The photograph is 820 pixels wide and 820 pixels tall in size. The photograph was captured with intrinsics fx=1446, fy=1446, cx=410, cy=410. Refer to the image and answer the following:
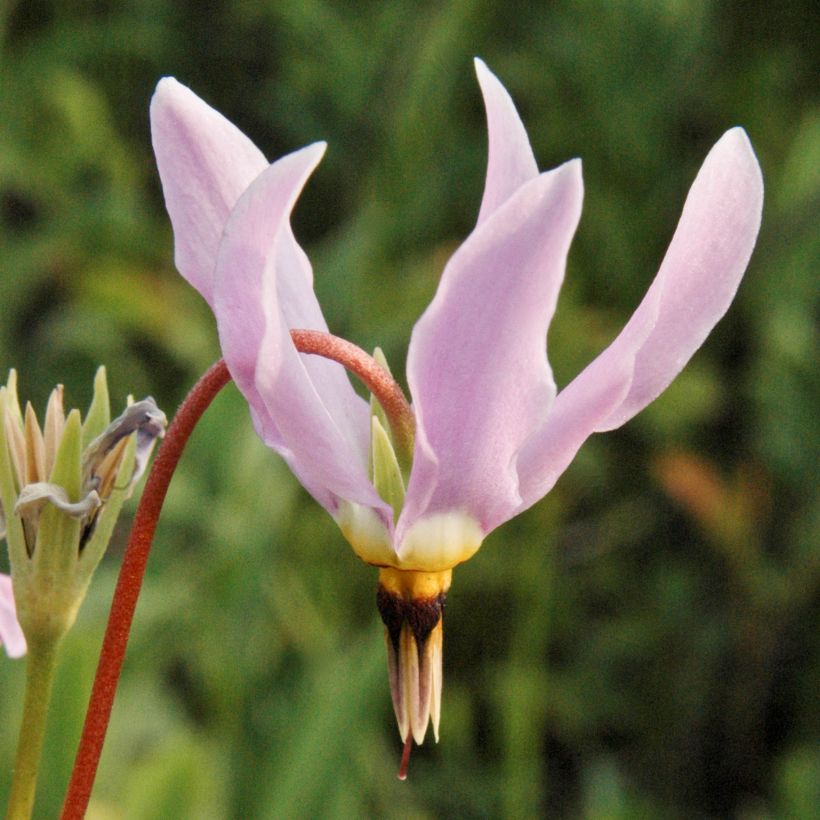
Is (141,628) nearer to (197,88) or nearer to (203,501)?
(203,501)

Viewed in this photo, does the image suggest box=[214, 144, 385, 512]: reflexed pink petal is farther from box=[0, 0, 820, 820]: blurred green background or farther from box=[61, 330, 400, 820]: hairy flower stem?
box=[0, 0, 820, 820]: blurred green background

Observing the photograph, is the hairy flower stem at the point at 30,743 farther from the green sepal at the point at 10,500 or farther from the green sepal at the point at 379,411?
the green sepal at the point at 379,411

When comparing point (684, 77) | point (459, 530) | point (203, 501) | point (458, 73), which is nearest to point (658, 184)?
point (684, 77)

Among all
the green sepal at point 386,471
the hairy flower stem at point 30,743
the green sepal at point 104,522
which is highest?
the green sepal at point 386,471

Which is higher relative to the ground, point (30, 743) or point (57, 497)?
point (57, 497)

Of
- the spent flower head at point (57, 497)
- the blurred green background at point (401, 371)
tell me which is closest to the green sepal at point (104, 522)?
the spent flower head at point (57, 497)

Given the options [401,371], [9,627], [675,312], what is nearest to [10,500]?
[9,627]

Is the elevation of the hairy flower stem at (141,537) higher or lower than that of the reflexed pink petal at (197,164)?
lower

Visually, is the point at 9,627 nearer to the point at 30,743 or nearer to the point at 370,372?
the point at 30,743
